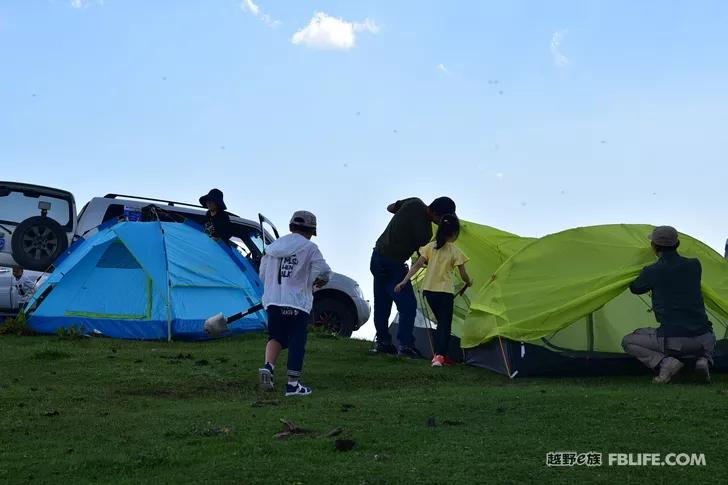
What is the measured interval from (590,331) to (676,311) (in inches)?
62.4

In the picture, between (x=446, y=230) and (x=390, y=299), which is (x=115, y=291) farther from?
(x=446, y=230)

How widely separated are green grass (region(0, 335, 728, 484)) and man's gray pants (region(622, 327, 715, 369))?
0.99ft

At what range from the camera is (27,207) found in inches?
624

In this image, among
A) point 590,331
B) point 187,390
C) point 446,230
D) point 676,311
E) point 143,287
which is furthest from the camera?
point 143,287

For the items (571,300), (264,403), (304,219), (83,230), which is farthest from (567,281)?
(83,230)

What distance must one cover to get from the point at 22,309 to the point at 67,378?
527 centimetres


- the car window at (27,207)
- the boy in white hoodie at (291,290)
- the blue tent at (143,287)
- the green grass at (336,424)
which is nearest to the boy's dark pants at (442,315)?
the green grass at (336,424)

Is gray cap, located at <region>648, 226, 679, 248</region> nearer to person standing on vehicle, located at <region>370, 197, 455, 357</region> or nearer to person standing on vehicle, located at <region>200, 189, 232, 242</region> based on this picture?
person standing on vehicle, located at <region>370, 197, 455, 357</region>

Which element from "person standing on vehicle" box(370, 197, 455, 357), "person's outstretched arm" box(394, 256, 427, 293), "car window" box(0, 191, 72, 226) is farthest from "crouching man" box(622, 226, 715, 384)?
"car window" box(0, 191, 72, 226)

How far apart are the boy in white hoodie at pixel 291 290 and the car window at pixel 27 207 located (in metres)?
7.67

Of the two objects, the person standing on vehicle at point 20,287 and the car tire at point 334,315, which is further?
the car tire at point 334,315

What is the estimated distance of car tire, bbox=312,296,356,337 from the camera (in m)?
16.0

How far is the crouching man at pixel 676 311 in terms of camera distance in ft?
31.3

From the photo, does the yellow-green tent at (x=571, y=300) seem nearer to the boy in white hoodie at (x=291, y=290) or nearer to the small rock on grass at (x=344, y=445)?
the boy in white hoodie at (x=291, y=290)
